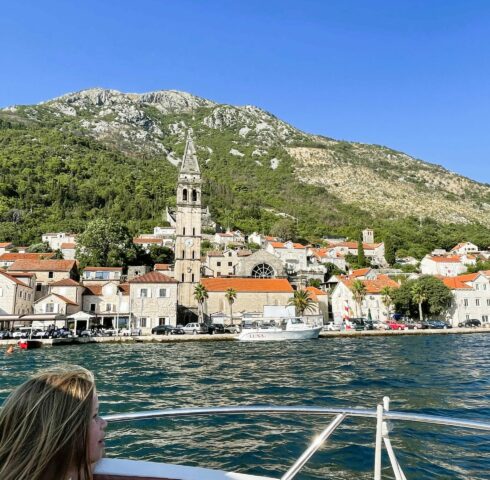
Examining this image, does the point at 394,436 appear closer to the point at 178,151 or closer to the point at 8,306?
the point at 8,306

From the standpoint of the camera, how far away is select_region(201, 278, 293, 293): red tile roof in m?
63.5

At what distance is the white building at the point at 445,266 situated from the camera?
84.8 metres

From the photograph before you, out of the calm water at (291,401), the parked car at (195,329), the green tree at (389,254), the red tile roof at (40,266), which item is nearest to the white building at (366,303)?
the parked car at (195,329)

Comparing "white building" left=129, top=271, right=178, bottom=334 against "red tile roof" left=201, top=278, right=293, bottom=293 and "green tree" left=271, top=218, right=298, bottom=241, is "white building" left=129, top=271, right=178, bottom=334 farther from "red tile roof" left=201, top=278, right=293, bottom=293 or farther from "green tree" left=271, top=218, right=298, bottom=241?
"green tree" left=271, top=218, right=298, bottom=241

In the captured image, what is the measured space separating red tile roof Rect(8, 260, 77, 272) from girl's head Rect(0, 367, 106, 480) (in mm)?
63622

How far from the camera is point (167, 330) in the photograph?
49938 mm

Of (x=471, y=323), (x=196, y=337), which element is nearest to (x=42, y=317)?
(x=196, y=337)

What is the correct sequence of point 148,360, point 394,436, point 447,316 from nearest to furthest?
1. point 394,436
2. point 148,360
3. point 447,316

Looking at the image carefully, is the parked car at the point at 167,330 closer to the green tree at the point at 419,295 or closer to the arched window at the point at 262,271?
the arched window at the point at 262,271

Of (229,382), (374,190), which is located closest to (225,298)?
(229,382)

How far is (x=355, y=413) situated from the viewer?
3.17 meters

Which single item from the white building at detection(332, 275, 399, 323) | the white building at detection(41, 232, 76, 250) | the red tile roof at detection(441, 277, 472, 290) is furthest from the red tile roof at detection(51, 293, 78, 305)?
the red tile roof at detection(441, 277, 472, 290)

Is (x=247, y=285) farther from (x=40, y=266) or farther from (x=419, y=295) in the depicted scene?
(x=40, y=266)

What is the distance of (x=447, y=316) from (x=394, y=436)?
5827cm
